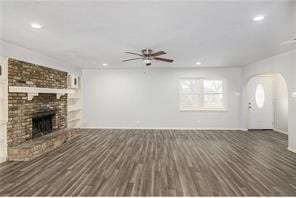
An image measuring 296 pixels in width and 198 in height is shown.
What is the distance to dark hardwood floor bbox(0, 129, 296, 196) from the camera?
2697 mm

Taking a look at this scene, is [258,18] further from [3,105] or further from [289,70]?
[3,105]

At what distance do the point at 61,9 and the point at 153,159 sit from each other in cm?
340

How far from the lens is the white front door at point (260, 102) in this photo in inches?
292

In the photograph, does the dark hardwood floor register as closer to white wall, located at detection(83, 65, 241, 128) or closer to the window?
white wall, located at detection(83, 65, 241, 128)

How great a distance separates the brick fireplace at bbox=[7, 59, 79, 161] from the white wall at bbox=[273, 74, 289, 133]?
8168mm

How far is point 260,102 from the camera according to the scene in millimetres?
7418

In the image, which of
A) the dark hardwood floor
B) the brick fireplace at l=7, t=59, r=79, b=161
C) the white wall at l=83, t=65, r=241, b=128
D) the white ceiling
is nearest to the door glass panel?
the white wall at l=83, t=65, r=241, b=128

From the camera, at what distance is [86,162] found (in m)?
3.83

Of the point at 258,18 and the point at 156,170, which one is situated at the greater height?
the point at 258,18

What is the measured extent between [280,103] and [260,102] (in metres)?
0.71

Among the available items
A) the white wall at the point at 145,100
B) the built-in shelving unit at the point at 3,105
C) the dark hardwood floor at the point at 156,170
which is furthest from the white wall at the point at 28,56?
the dark hardwood floor at the point at 156,170

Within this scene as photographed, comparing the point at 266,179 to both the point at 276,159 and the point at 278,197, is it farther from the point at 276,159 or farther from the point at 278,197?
the point at 276,159

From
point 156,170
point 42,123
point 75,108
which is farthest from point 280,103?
point 42,123

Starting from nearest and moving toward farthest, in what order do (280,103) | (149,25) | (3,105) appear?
(149,25), (3,105), (280,103)
